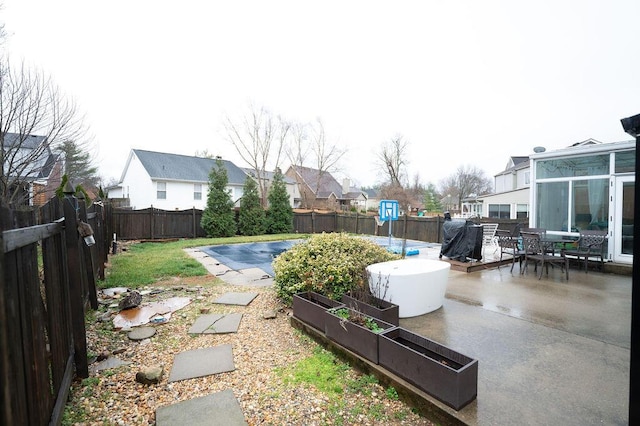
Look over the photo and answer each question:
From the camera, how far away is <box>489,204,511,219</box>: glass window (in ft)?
73.7

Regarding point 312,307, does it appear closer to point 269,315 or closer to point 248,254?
point 269,315

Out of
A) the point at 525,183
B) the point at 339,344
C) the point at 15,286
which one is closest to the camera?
the point at 15,286

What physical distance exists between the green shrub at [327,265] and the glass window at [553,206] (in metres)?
5.99

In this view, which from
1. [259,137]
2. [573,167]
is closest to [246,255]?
[573,167]

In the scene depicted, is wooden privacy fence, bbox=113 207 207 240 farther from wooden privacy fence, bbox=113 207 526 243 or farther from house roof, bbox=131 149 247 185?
house roof, bbox=131 149 247 185

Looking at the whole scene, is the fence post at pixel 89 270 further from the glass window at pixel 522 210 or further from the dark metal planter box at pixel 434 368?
the glass window at pixel 522 210

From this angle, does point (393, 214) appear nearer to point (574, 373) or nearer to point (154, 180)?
point (574, 373)

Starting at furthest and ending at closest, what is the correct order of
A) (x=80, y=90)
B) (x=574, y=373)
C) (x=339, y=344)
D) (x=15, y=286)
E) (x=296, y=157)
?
1. (x=296, y=157)
2. (x=80, y=90)
3. (x=339, y=344)
4. (x=574, y=373)
5. (x=15, y=286)

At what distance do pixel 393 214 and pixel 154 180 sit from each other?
17.4 metres

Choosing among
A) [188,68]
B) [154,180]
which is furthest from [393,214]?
[154,180]

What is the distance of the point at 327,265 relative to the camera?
4094mm

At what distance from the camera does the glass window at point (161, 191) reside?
1986cm

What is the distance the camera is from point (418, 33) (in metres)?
8.95

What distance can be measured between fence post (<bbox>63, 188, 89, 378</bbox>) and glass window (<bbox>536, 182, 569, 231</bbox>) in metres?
10.0
